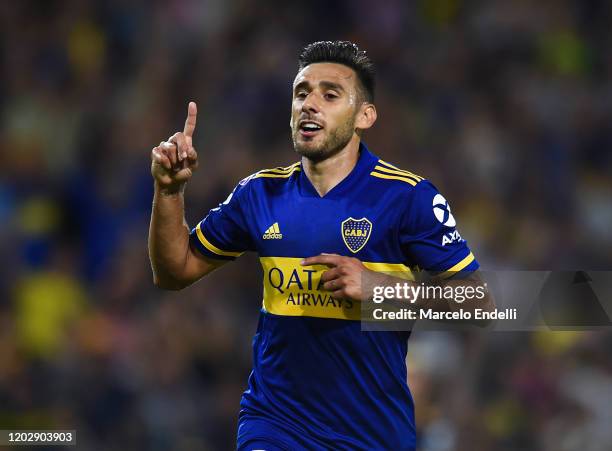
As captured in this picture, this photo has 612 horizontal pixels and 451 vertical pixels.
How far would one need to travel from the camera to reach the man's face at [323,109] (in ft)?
15.3

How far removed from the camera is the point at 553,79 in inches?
424

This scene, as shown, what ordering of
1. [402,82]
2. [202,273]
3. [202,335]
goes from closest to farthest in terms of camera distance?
[202,273]
[202,335]
[402,82]

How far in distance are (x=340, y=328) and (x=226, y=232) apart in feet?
2.52

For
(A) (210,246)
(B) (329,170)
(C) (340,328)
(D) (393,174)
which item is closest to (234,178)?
(A) (210,246)

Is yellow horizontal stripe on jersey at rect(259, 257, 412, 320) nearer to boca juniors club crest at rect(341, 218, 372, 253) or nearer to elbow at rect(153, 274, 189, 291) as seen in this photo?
boca juniors club crest at rect(341, 218, 372, 253)

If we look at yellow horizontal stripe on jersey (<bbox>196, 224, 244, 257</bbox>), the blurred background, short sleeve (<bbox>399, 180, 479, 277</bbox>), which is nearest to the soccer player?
short sleeve (<bbox>399, 180, 479, 277</bbox>)

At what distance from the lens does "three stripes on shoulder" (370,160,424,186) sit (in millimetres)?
4574

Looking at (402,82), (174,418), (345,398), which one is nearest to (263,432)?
(345,398)

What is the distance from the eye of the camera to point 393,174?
4.66 m

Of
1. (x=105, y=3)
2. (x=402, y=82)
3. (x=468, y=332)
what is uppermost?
(x=105, y=3)

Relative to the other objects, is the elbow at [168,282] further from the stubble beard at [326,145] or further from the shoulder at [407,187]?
the shoulder at [407,187]

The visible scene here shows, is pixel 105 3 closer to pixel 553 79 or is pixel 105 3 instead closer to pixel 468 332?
pixel 553 79

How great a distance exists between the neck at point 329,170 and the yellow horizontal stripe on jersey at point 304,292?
0.37m

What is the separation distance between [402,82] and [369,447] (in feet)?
21.8
